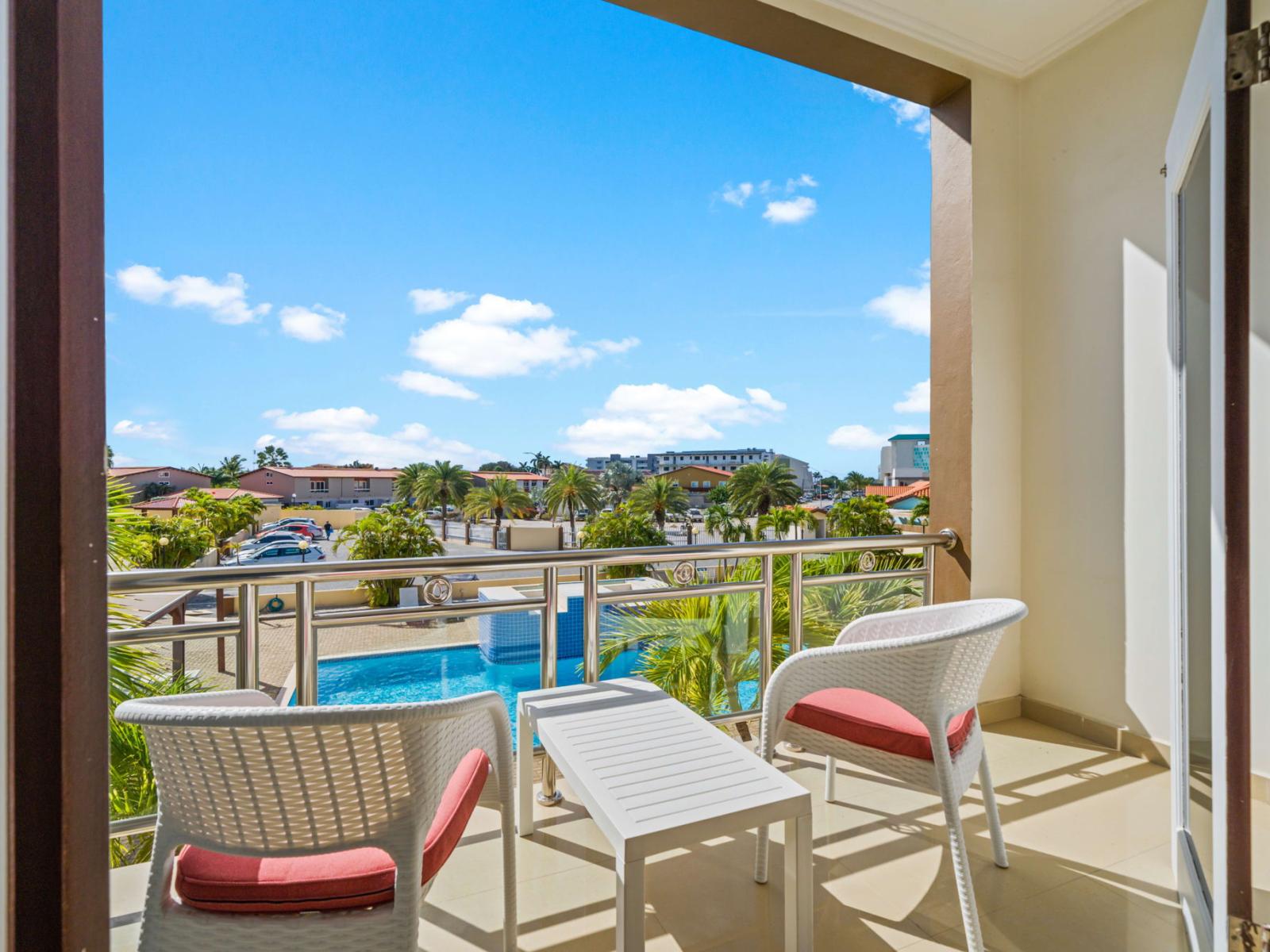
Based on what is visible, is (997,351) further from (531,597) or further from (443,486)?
(443,486)

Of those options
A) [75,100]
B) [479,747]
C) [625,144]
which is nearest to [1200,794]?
[479,747]

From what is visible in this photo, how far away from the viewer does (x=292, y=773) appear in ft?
3.66

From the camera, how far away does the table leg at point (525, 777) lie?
210 cm

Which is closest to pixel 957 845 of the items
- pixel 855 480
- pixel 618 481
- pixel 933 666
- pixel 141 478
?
pixel 933 666

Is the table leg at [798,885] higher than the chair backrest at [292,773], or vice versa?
the chair backrest at [292,773]

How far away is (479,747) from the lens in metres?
1.51

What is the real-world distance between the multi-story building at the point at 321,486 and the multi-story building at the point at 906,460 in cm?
1101

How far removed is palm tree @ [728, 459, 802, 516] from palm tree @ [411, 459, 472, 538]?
29.8 feet

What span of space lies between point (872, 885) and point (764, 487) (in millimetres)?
15387

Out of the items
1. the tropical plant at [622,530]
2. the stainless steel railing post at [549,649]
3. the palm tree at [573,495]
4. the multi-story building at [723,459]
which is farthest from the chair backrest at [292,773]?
the palm tree at [573,495]

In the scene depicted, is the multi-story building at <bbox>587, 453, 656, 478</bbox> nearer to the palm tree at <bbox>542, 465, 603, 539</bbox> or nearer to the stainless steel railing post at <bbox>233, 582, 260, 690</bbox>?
the palm tree at <bbox>542, 465, 603, 539</bbox>

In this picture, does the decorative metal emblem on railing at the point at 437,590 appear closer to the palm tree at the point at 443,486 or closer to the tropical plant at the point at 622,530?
the tropical plant at the point at 622,530

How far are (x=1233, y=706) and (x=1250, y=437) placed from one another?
18.8 inches

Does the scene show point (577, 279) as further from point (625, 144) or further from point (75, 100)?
point (75, 100)
